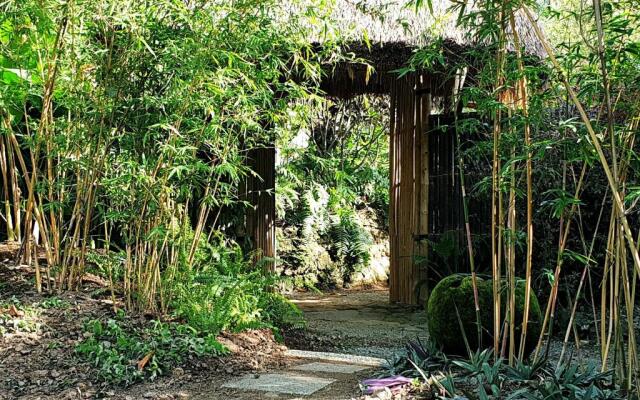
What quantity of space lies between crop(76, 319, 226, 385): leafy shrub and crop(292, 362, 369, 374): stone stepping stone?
0.45 meters

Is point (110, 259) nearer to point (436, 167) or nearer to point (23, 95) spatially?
point (23, 95)

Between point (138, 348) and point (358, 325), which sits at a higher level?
point (138, 348)

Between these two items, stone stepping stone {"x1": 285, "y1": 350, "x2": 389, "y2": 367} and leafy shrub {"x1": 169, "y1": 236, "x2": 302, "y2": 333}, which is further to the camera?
leafy shrub {"x1": 169, "y1": 236, "x2": 302, "y2": 333}

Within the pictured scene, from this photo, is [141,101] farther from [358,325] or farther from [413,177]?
[413,177]

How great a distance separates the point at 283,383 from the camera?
11.0 feet

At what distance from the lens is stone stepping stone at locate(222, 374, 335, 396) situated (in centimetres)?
320

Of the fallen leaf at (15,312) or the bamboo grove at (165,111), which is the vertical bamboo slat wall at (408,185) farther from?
the fallen leaf at (15,312)

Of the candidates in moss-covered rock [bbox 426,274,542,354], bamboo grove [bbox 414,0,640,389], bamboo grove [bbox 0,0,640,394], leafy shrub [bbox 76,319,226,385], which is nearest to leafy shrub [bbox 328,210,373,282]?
bamboo grove [bbox 0,0,640,394]

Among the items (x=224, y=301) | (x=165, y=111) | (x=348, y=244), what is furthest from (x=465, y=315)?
(x=348, y=244)

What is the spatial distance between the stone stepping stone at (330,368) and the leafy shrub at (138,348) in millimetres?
445

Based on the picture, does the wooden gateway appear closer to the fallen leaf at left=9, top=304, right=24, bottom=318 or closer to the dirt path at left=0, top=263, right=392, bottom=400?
the dirt path at left=0, top=263, right=392, bottom=400

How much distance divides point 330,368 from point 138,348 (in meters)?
0.96

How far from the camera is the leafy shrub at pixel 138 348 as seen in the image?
345cm

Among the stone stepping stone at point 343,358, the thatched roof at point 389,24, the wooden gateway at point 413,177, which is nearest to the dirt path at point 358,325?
the stone stepping stone at point 343,358
